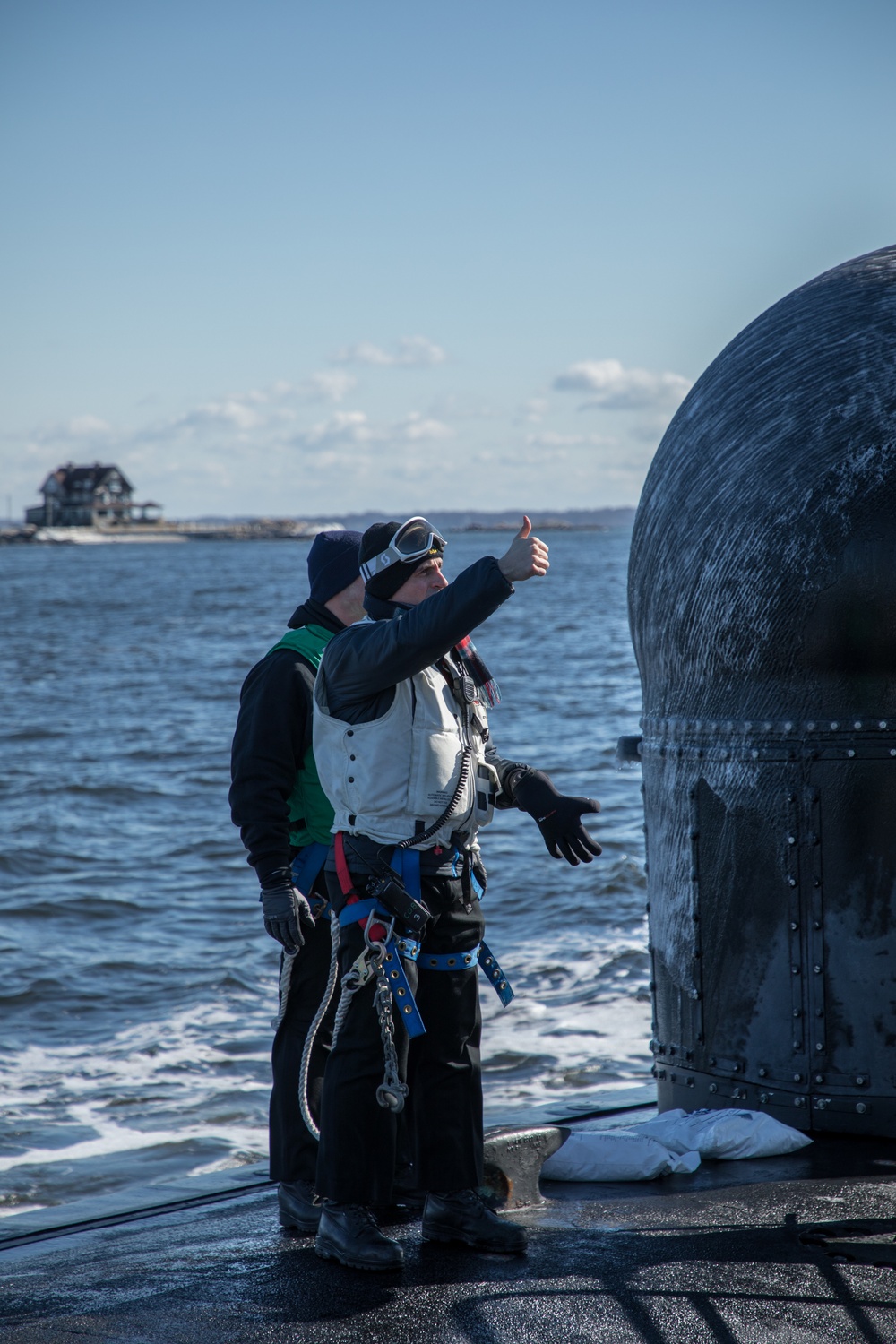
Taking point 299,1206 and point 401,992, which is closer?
point 401,992

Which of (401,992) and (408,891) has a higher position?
(408,891)

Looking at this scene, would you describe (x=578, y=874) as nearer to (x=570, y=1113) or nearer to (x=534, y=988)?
(x=534, y=988)

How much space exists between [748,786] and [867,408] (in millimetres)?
1247

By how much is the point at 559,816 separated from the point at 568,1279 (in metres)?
1.15

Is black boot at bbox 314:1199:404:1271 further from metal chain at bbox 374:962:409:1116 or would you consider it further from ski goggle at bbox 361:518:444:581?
ski goggle at bbox 361:518:444:581

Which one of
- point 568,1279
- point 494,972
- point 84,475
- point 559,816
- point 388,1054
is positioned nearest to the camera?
point 568,1279

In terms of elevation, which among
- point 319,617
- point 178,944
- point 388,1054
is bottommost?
point 178,944

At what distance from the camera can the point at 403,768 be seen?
3.65 meters

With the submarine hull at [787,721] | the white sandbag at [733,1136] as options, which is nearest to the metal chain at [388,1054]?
the white sandbag at [733,1136]

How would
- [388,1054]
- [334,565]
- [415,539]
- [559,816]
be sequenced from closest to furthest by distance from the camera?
[388,1054] → [559,816] → [415,539] → [334,565]

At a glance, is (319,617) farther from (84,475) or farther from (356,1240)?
(84,475)

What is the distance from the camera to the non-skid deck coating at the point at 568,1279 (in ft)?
10.5

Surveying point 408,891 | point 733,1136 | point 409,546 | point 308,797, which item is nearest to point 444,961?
point 408,891

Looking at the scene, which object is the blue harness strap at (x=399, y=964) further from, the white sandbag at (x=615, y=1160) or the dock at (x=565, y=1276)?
the white sandbag at (x=615, y=1160)
